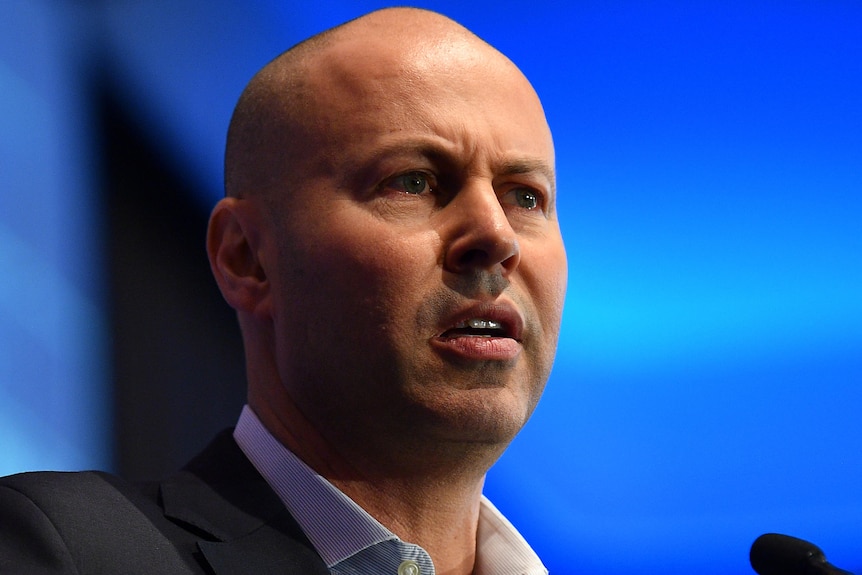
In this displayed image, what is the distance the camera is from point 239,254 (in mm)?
1840

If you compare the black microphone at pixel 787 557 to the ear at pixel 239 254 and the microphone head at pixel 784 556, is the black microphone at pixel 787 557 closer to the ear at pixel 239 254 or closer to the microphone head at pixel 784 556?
the microphone head at pixel 784 556

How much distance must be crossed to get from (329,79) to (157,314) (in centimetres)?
85

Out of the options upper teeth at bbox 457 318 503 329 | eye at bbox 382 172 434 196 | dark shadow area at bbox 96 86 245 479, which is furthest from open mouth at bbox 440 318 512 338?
dark shadow area at bbox 96 86 245 479

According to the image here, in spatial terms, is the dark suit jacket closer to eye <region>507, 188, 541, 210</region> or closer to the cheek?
the cheek

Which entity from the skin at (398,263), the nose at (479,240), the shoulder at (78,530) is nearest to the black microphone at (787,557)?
the skin at (398,263)

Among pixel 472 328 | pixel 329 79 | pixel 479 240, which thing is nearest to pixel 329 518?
pixel 472 328

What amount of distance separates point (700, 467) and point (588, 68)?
1.07m

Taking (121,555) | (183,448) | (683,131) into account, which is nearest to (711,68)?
(683,131)

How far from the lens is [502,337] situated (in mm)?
1640

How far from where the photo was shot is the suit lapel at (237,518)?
1517 mm

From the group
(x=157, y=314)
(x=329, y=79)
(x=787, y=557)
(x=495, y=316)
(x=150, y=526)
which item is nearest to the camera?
(x=787, y=557)

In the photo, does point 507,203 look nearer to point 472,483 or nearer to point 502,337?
point 502,337

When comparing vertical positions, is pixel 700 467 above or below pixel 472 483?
above

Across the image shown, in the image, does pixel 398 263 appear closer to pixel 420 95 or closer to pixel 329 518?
pixel 420 95
